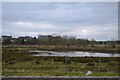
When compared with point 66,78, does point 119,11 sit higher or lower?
higher

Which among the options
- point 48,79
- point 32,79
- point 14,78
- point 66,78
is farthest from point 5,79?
point 66,78

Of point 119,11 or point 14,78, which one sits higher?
point 119,11

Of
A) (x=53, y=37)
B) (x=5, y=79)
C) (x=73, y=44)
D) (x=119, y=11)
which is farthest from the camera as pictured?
(x=73, y=44)

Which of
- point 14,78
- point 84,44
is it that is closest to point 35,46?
point 84,44

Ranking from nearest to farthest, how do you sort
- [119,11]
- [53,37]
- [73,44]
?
[119,11], [53,37], [73,44]

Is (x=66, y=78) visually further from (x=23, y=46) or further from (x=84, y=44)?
(x=84, y=44)

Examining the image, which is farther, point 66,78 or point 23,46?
point 23,46

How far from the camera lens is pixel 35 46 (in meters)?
50.1

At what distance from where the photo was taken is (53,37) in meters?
42.5

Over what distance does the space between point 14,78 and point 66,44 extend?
45175 millimetres

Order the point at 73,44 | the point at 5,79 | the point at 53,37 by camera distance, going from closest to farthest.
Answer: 1. the point at 5,79
2. the point at 53,37
3. the point at 73,44

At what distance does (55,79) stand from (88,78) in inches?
39.9

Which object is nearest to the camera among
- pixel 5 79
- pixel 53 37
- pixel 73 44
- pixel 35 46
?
pixel 5 79

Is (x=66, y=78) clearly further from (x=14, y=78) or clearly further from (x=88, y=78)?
(x=14, y=78)
